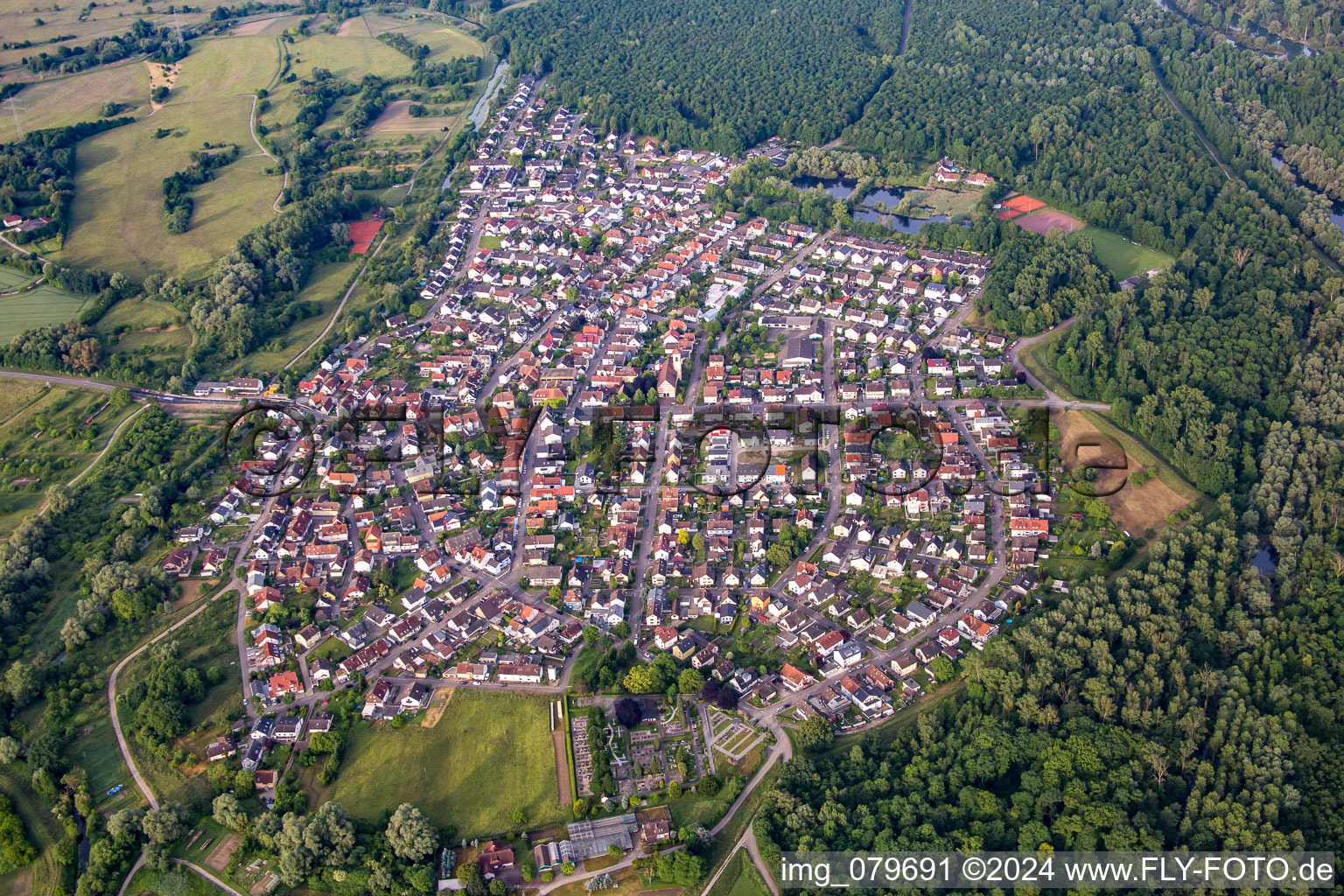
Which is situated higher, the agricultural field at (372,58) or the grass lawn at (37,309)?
the agricultural field at (372,58)

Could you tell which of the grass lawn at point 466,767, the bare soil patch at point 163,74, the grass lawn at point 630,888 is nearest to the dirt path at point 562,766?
the grass lawn at point 466,767

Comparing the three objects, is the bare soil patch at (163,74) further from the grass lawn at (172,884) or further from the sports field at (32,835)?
the grass lawn at (172,884)

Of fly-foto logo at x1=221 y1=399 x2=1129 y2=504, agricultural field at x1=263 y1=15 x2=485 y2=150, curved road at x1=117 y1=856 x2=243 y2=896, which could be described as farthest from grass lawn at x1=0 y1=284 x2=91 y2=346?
curved road at x1=117 y1=856 x2=243 y2=896

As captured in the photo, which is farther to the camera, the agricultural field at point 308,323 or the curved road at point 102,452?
the agricultural field at point 308,323

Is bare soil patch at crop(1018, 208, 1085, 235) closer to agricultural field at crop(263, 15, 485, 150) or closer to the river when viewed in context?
the river

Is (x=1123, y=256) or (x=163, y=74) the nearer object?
(x=1123, y=256)

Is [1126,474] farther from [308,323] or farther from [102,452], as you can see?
[102,452]

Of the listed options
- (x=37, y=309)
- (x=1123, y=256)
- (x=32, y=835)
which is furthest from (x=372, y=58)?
(x=32, y=835)
